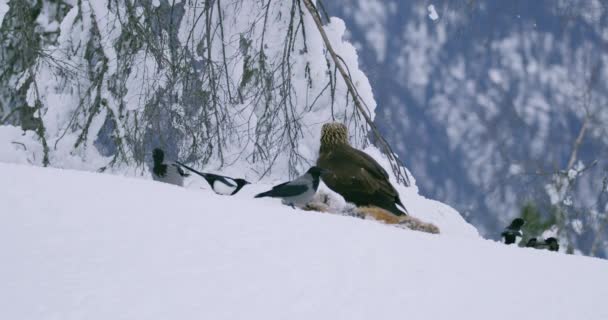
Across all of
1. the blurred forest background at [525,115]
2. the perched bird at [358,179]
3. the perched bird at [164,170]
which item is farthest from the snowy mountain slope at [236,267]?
the blurred forest background at [525,115]

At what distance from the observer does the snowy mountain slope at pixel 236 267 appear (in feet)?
4.31

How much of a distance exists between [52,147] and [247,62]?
1.42m

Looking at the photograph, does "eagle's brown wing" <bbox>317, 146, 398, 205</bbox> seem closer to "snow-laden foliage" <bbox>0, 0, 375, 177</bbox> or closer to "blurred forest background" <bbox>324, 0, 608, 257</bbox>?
"snow-laden foliage" <bbox>0, 0, 375, 177</bbox>

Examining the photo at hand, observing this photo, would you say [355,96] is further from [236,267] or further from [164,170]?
[236,267]

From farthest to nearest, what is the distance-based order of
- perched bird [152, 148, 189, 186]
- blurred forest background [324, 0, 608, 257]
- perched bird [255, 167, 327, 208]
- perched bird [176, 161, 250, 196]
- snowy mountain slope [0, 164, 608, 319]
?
blurred forest background [324, 0, 608, 257] → perched bird [152, 148, 189, 186] → perched bird [176, 161, 250, 196] → perched bird [255, 167, 327, 208] → snowy mountain slope [0, 164, 608, 319]

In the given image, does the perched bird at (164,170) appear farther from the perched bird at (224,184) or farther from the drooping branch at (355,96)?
the drooping branch at (355,96)

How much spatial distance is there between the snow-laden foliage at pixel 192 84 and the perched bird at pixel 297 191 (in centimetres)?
100

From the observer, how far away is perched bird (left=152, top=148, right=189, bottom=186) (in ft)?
12.9

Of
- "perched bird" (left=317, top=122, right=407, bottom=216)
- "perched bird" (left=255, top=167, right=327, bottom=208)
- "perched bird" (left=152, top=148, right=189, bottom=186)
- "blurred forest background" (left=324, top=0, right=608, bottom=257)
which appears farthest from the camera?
"blurred forest background" (left=324, top=0, right=608, bottom=257)

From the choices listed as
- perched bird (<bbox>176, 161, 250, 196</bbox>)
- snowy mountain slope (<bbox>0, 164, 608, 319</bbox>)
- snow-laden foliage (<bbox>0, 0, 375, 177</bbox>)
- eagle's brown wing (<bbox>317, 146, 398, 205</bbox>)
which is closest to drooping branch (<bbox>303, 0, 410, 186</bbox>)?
snow-laden foliage (<bbox>0, 0, 375, 177</bbox>)

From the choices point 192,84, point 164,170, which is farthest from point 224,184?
point 192,84

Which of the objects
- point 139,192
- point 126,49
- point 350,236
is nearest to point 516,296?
point 350,236

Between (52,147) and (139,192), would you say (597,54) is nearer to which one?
(52,147)

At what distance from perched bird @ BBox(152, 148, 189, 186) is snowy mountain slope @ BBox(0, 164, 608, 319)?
1.68m
